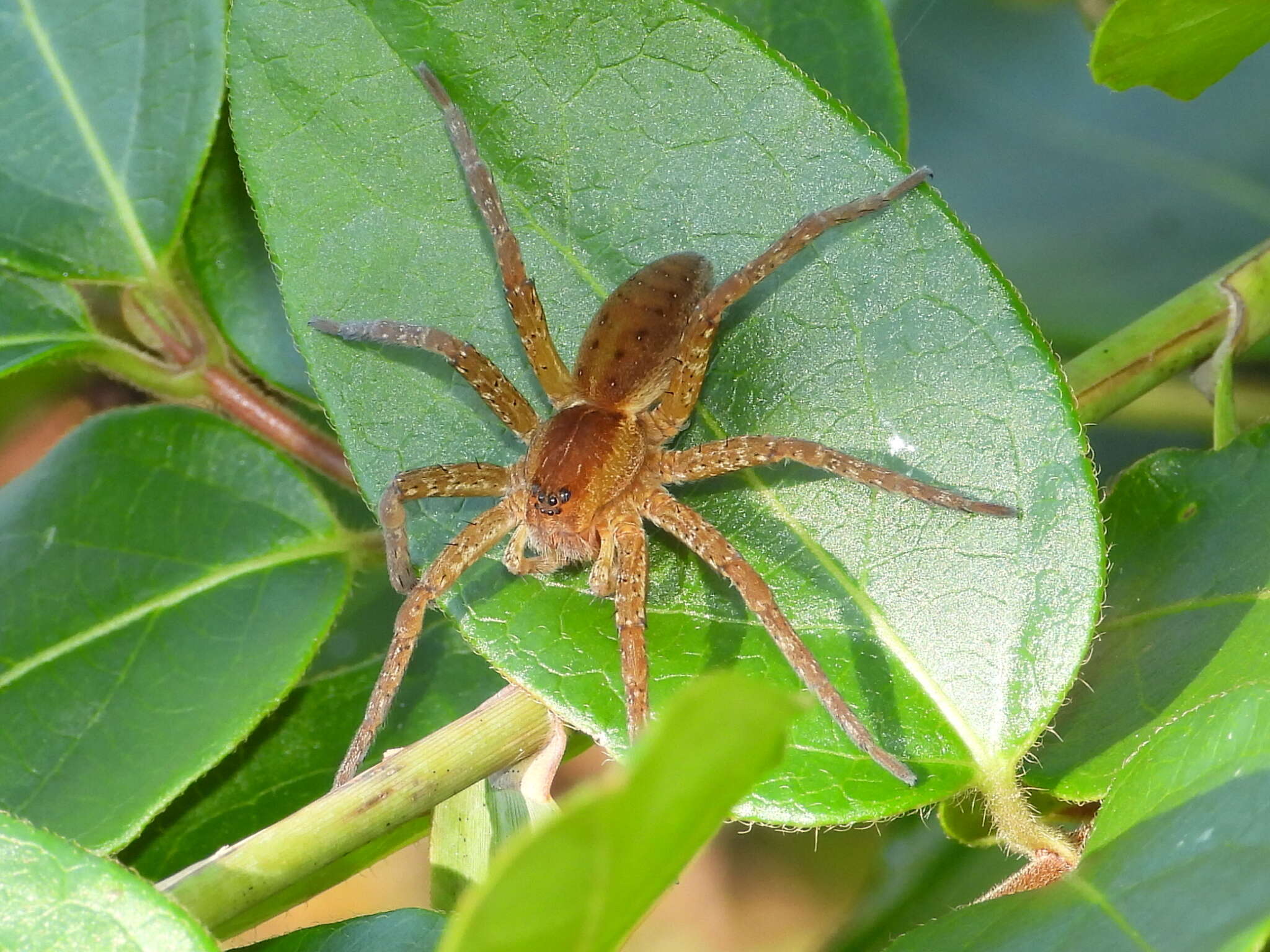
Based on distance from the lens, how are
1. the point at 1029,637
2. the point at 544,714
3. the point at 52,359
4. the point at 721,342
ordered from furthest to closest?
the point at 52,359, the point at 721,342, the point at 544,714, the point at 1029,637

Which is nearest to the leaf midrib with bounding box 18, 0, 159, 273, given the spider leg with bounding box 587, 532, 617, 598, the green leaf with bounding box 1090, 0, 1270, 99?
the spider leg with bounding box 587, 532, 617, 598

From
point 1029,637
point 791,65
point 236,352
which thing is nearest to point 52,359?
point 236,352

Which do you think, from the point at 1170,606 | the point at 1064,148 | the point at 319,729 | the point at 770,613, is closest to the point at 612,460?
the point at 770,613

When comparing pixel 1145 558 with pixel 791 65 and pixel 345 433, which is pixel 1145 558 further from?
pixel 345 433

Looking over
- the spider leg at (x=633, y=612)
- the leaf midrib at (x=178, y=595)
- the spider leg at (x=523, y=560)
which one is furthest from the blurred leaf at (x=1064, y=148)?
the leaf midrib at (x=178, y=595)

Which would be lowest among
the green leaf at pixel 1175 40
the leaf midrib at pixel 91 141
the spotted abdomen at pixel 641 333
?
the spotted abdomen at pixel 641 333

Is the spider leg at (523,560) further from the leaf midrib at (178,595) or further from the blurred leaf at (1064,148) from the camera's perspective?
the blurred leaf at (1064,148)
